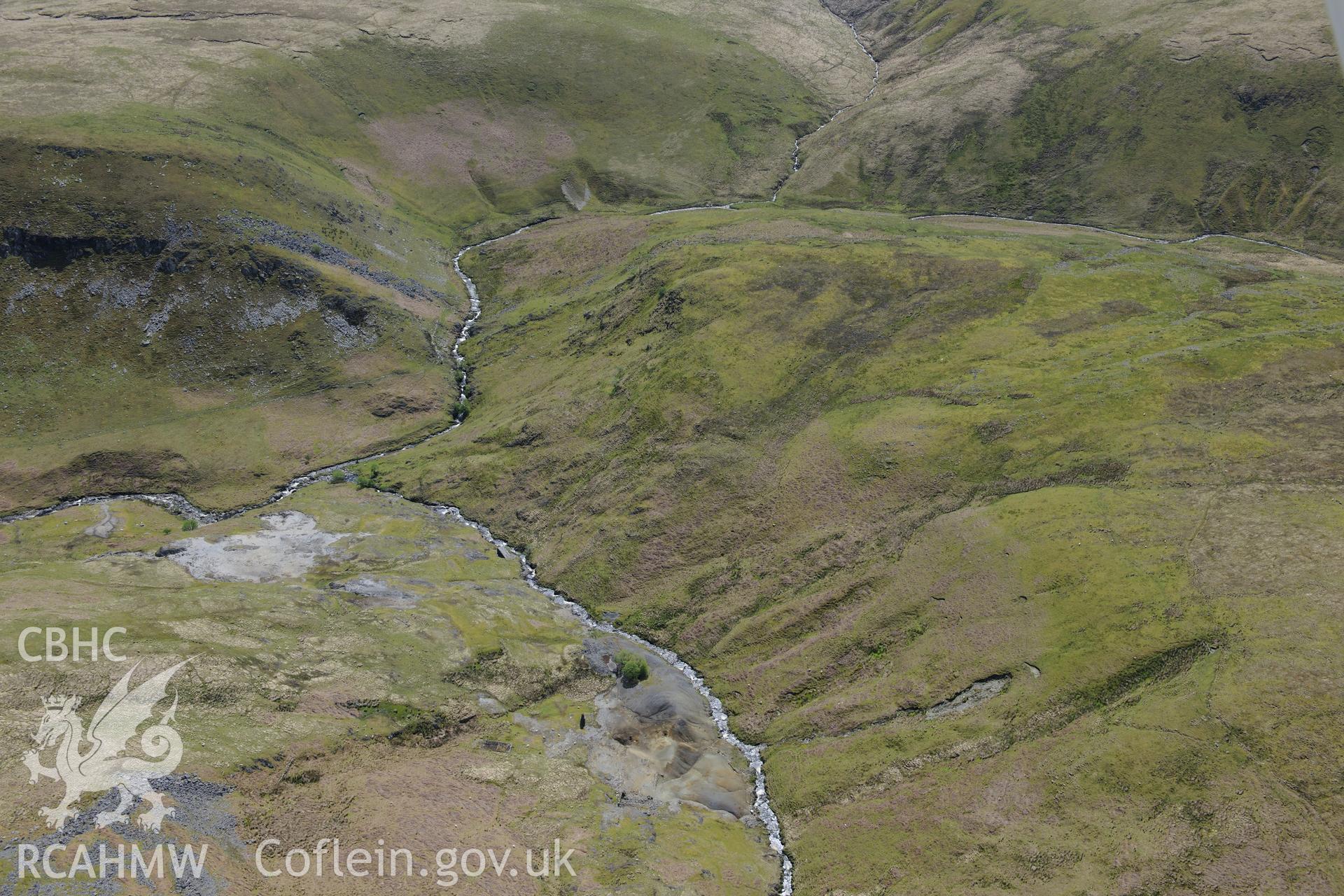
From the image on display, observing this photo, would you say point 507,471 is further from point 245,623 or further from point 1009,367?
point 1009,367

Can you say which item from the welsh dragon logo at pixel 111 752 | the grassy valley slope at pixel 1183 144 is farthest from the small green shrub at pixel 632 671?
the grassy valley slope at pixel 1183 144

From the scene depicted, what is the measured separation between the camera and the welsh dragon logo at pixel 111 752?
57.1 metres

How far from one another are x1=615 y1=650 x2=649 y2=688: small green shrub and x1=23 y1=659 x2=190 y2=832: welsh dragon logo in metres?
38.0

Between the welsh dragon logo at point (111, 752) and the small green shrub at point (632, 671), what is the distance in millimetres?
37967

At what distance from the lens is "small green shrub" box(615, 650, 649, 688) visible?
86.8 metres

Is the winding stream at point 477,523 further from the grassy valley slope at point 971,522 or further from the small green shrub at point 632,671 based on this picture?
the small green shrub at point 632,671

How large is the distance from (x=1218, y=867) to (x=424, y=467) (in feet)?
330

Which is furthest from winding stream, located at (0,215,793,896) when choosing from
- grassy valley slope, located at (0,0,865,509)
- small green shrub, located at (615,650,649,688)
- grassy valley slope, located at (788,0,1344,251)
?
grassy valley slope, located at (788,0,1344,251)

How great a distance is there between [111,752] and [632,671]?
42.5 m

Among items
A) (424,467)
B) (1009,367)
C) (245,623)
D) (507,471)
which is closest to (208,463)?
(424,467)

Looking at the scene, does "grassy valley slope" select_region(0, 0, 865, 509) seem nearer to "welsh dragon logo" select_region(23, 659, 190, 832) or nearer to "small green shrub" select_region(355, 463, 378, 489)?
"small green shrub" select_region(355, 463, 378, 489)

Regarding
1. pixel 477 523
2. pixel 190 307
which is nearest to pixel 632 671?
pixel 477 523

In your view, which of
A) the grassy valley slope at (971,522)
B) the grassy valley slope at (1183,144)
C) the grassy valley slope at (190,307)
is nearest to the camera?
the grassy valley slope at (971,522)
